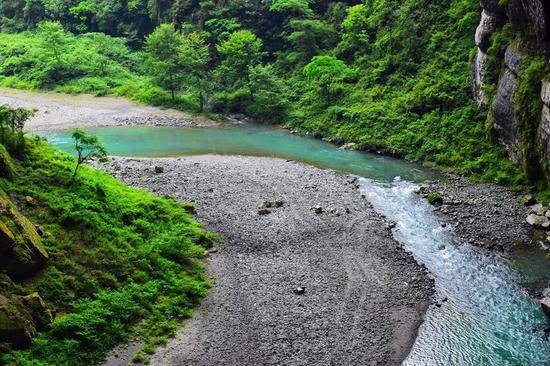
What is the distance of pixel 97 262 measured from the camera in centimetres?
1761

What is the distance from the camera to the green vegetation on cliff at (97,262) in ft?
47.8

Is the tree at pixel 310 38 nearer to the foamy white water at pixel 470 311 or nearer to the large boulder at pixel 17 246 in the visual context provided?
the foamy white water at pixel 470 311

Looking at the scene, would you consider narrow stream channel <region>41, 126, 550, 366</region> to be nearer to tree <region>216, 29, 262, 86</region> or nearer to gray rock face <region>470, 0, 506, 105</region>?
gray rock face <region>470, 0, 506, 105</region>

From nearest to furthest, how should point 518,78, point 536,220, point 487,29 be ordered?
point 536,220 < point 518,78 < point 487,29

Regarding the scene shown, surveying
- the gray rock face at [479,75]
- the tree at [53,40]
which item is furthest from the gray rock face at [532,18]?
the tree at [53,40]

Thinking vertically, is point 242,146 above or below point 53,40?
below

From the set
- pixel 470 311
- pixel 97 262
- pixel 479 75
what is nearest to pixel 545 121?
pixel 479 75

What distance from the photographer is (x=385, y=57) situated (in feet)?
160

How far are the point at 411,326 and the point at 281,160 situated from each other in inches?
891

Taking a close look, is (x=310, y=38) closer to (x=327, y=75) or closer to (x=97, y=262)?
(x=327, y=75)

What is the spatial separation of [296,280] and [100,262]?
8.14 meters

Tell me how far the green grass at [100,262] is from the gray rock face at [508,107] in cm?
2163

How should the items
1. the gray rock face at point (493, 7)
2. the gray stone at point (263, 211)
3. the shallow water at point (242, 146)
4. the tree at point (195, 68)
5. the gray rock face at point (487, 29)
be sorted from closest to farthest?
1. the gray stone at point (263, 211)
2. the gray rock face at point (493, 7)
3. the gray rock face at point (487, 29)
4. the shallow water at point (242, 146)
5. the tree at point (195, 68)

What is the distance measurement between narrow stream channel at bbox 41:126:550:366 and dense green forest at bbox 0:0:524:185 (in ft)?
15.3
